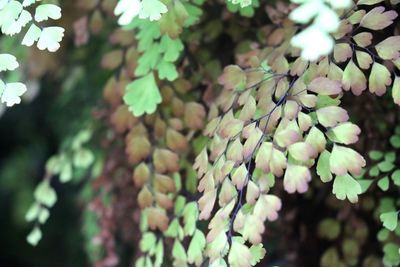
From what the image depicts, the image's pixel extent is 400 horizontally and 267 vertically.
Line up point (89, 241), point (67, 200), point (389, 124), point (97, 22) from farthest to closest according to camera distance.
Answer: point (67, 200)
point (89, 241)
point (97, 22)
point (389, 124)

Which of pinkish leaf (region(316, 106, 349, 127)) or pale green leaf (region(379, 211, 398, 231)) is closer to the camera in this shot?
pinkish leaf (region(316, 106, 349, 127))

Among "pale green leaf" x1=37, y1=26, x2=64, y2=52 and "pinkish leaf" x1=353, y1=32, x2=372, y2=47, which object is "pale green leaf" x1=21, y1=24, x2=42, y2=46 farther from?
"pinkish leaf" x1=353, y1=32, x2=372, y2=47

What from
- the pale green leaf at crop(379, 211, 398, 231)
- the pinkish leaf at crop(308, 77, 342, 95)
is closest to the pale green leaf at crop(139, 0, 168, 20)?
the pinkish leaf at crop(308, 77, 342, 95)

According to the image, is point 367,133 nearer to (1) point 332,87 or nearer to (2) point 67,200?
(1) point 332,87

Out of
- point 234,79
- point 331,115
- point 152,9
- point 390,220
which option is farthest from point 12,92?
point 390,220

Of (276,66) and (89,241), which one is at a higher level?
(276,66)

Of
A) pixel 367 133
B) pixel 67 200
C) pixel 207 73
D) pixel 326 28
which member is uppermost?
pixel 326 28

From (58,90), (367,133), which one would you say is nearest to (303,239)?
(367,133)

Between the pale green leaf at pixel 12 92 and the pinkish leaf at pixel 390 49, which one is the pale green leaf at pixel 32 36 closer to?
the pale green leaf at pixel 12 92
